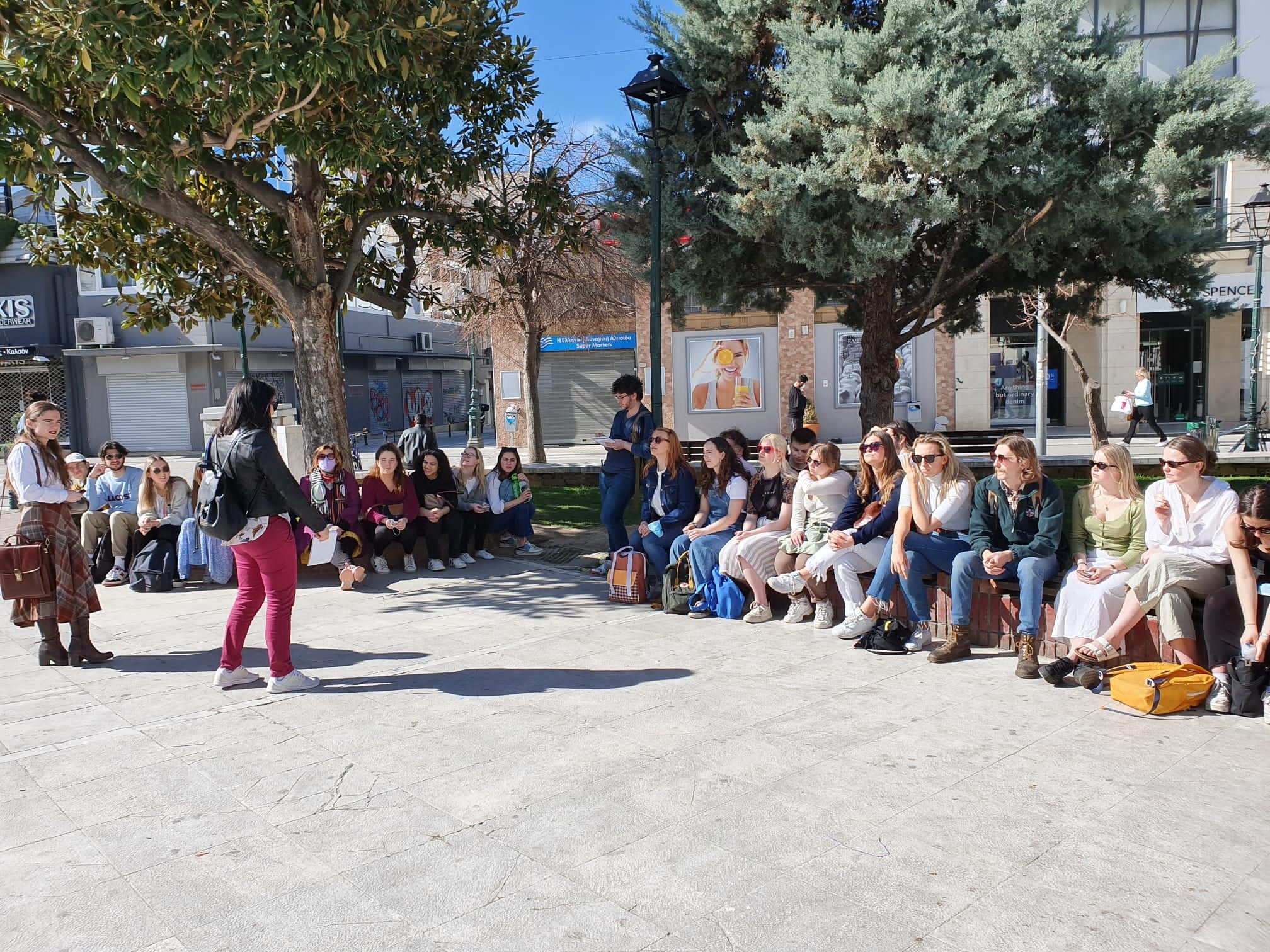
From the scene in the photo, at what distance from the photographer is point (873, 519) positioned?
708cm

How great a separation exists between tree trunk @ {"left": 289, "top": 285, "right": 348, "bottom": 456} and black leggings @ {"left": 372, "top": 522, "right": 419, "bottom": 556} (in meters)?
1.57

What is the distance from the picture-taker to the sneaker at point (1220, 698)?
5.16 meters

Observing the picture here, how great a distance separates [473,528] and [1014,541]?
5795 millimetres

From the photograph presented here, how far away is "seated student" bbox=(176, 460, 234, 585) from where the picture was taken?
30.5ft

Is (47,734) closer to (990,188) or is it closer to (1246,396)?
(990,188)

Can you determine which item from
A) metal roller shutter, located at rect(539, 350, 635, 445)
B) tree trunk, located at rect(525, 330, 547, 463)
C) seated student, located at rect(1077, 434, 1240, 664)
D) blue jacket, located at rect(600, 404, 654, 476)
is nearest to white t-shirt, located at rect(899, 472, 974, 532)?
seated student, located at rect(1077, 434, 1240, 664)

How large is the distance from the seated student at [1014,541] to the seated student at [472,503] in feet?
17.7

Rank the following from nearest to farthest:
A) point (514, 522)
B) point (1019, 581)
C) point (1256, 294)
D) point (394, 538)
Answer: point (1019, 581) → point (394, 538) → point (514, 522) → point (1256, 294)

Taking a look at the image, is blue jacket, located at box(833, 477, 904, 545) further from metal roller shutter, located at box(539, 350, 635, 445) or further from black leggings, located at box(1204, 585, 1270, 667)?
metal roller shutter, located at box(539, 350, 635, 445)

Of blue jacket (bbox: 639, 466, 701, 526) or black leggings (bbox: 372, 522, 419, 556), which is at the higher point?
blue jacket (bbox: 639, 466, 701, 526)

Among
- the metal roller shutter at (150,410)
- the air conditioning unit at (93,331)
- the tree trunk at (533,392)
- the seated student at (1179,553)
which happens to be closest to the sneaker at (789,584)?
the seated student at (1179,553)

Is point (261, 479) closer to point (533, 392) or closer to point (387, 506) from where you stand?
point (387, 506)

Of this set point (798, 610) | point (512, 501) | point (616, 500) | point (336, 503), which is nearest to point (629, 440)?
point (616, 500)

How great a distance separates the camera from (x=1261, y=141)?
9.59 m
